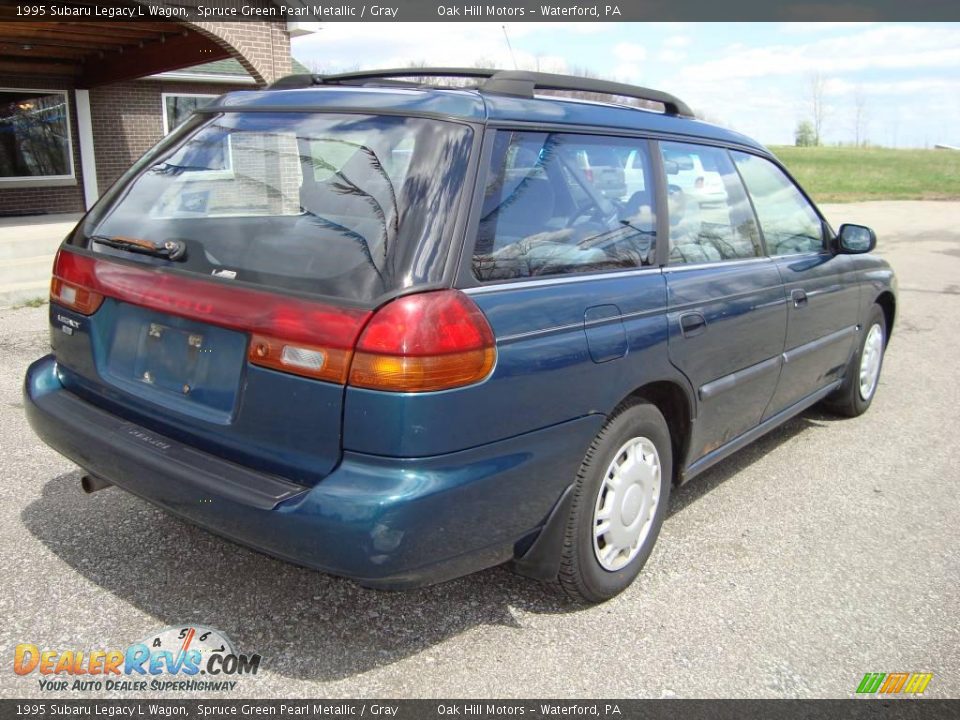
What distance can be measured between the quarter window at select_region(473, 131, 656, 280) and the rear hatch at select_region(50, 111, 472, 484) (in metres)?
0.18

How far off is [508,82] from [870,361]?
12.4ft

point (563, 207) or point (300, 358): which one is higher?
point (563, 207)

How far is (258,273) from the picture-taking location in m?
2.52

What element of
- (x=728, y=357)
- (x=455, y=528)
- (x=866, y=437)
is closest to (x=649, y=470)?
(x=728, y=357)

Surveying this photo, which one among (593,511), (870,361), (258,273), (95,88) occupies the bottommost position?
(870,361)

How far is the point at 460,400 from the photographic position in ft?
7.69

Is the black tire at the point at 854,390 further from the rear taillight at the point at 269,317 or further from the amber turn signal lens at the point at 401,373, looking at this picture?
the rear taillight at the point at 269,317

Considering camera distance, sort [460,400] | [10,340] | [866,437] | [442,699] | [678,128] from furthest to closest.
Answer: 1. [10,340]
2. [866,437]
3. [678,128]
4. [442,699]
5. [460,400]

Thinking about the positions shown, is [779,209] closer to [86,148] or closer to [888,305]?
[888,305]

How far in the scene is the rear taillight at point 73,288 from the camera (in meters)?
2.91

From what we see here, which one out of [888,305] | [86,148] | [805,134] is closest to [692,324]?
[888,305]

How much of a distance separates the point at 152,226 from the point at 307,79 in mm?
838

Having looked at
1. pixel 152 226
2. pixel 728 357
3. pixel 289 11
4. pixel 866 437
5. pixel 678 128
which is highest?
pixel 289 11

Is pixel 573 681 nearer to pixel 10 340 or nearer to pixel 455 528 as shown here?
pixel 455 528
